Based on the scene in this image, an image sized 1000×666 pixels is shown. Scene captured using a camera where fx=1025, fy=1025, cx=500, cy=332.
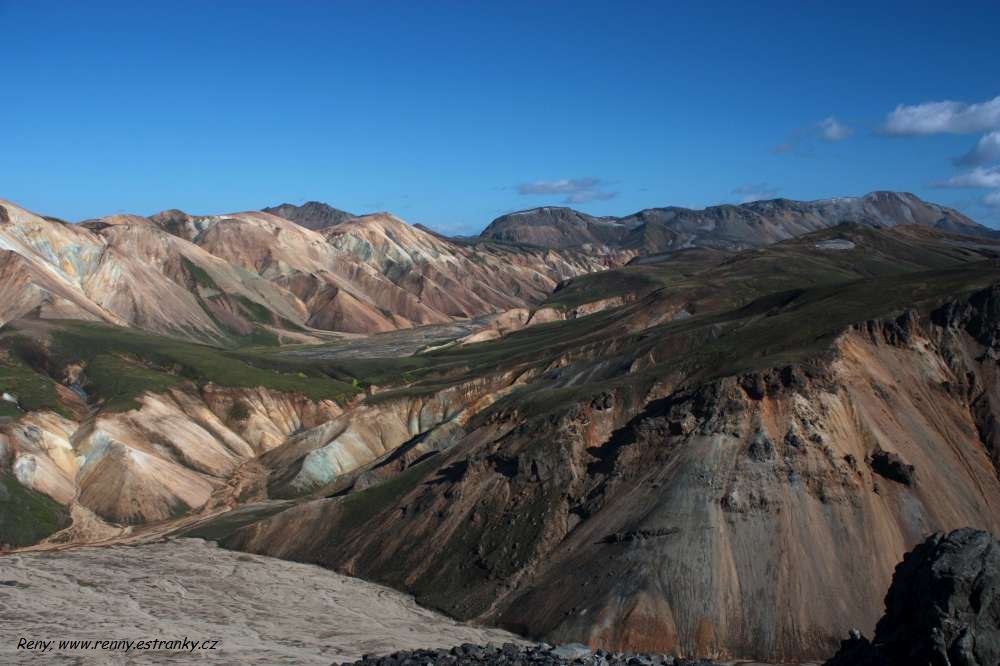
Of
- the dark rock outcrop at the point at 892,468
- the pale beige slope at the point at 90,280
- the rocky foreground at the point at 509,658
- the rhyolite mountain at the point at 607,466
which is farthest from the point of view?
the pale beige slope at the point at 90,280

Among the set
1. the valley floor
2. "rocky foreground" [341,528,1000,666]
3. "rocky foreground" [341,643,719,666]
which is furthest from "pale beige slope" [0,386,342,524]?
"rocky foreground" [341,528,1000,666]

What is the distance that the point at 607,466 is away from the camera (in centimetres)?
6062

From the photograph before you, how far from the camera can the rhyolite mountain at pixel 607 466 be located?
5059 centimetres

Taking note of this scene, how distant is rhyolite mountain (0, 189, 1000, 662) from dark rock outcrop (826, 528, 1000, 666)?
39.8ft

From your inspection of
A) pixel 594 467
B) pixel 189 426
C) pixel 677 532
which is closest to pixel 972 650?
pixel 677 532

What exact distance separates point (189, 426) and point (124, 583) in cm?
4174

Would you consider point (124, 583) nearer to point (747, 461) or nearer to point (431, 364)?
point (747, 461)

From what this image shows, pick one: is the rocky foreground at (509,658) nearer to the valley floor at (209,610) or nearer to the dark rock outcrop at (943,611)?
the valley floor at (209,610)

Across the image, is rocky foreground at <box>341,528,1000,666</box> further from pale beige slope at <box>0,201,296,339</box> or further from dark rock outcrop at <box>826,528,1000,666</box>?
pale beige slope at <box>0,201,296,339</box>

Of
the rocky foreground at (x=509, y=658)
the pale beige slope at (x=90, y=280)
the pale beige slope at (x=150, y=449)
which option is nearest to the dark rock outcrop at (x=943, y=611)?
the rocky foreground at (x=509, y=658)

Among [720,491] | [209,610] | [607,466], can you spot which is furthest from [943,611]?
[209,610]

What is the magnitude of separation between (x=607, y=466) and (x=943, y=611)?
28863mm

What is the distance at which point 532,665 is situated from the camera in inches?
1563

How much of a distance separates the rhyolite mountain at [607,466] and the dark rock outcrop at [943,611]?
477 inches
